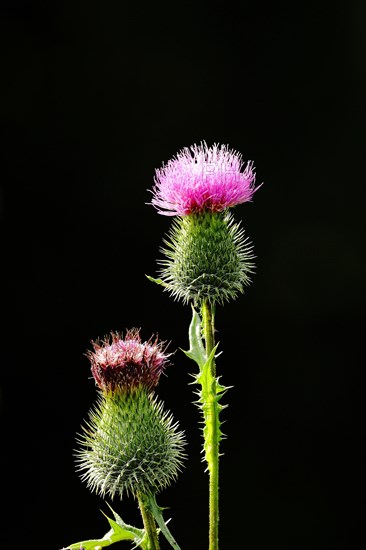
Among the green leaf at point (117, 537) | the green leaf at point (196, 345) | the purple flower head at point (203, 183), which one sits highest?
the purple flower head at point (203, 183)

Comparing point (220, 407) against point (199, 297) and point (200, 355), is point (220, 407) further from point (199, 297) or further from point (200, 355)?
point (199, 297)

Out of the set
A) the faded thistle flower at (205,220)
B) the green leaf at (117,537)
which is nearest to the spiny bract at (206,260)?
the faded thistle flower at (205,220)

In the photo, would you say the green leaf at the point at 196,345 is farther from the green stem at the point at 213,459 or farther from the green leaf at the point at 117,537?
the green leaf at the point at 117,537

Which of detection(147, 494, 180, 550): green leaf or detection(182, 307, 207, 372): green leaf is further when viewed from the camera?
detection(182, 307, 207, 372): green leaf

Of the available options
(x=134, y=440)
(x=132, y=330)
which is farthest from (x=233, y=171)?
(x=134, y=440)

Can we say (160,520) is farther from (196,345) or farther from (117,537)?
(196,345)

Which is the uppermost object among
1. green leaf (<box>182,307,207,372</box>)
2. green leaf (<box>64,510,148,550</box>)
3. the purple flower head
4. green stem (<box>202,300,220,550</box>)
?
the purple flower head

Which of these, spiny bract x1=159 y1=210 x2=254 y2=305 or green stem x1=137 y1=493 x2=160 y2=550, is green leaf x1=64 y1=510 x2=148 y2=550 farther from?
spiny bract x1=159 y1=210 x2=254 y2=305

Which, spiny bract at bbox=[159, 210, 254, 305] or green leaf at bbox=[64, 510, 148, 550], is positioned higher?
spiny bract at bbox=[159, 210, 254, 305]

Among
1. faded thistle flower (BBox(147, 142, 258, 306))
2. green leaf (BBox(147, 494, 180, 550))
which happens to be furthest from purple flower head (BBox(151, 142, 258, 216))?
green leaf (BBox(147, 494, 180, 550))
